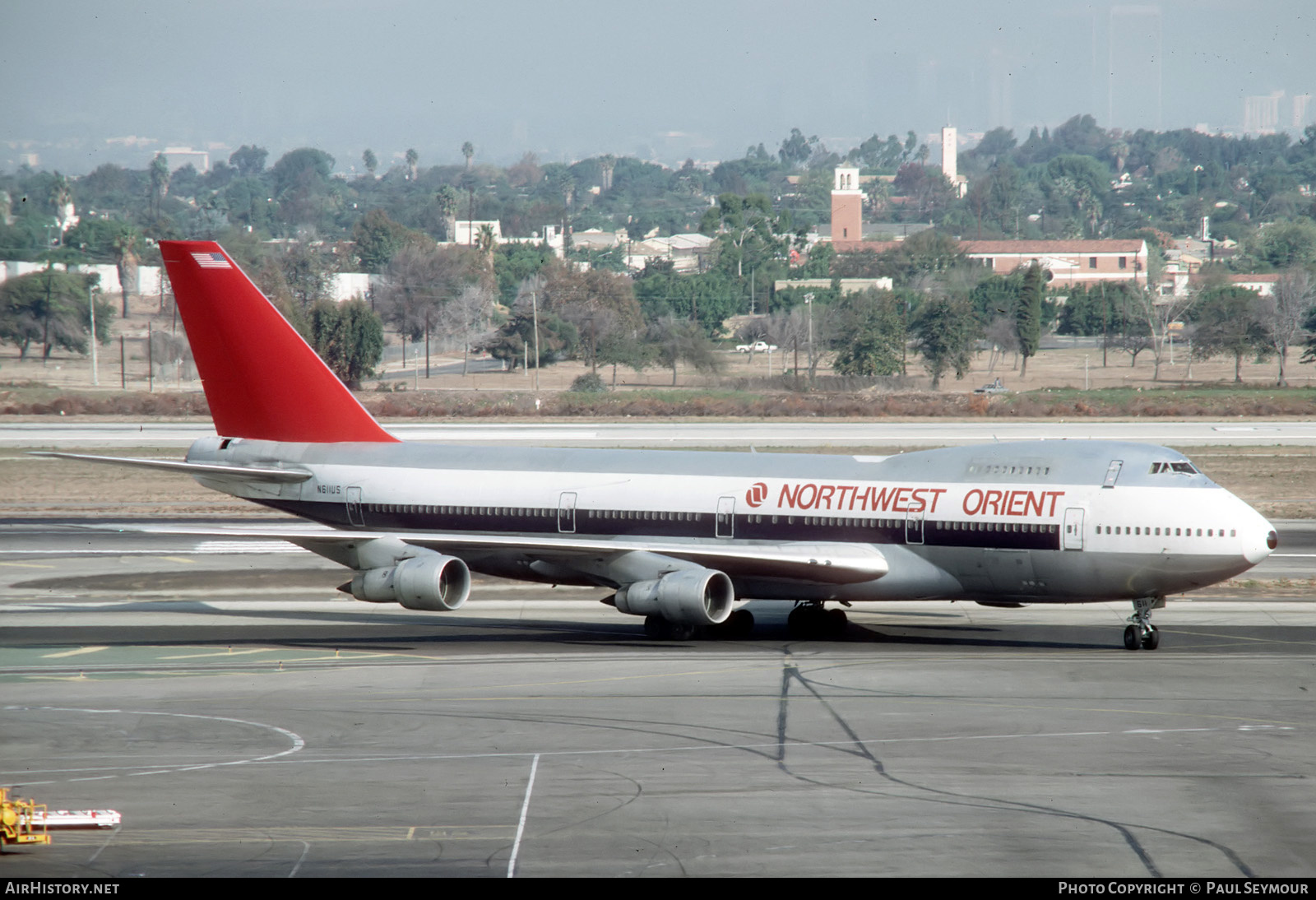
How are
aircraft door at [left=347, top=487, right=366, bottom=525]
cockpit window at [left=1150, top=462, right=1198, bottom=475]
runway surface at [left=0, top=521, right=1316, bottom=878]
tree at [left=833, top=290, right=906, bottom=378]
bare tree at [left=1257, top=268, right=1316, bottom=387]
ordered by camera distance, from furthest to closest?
tree at [left=833, top=290, right=906, bottom=378] < bare tree at [left=1257, top=268, right=1316, bottom=387] < aircraft door at [left=347, top=487, right=366, bottom=525] < cockpit window at [left=1150, top=462, right=1198, bottom=475] < runway surface at [left=0, top=521, right=1316, bottom=878]

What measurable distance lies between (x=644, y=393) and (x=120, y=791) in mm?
93186

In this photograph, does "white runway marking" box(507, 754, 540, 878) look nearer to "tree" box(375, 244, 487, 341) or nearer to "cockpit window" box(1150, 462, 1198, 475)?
"cockpit window" box(1150, 462, 1198, 475)

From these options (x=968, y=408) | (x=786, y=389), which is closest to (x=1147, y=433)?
(x=968, y=408)

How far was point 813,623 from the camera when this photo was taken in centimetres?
3419

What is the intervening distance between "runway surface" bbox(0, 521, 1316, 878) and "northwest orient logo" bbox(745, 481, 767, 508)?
3237mm

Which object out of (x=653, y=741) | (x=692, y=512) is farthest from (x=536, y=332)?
(x=653, y=741)

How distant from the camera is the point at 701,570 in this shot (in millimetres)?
32219

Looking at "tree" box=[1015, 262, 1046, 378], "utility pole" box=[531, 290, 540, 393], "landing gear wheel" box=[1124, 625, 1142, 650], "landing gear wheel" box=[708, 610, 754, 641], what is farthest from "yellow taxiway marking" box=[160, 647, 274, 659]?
"tree" box=[1015, 262, 1046, 378]

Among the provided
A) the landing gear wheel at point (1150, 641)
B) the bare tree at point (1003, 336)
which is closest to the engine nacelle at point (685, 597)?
the landing gear wheel at point (1150, 641)

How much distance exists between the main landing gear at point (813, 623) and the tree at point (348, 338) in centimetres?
9686

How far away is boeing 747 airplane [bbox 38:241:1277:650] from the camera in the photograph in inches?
1200

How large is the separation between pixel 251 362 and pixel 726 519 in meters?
13.5

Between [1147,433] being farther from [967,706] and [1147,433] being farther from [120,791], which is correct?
[120,791]

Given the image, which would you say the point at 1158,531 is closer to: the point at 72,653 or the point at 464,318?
the point at 72,653
